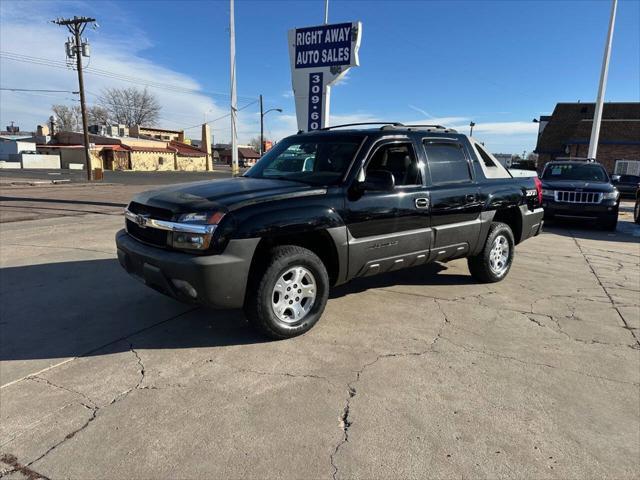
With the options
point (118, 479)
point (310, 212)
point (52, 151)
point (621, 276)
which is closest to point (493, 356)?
point (310, 212)

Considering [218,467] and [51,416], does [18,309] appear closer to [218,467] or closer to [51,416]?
[51,416]

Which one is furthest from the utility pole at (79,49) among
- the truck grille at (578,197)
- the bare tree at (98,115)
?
the bare tree at (98,115)

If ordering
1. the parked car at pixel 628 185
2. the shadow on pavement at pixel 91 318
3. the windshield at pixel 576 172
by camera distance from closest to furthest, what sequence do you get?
the shadow on pavement at pixel 91 318 → the windshield at pixel 576 172 → the parked car at pixel 628 185

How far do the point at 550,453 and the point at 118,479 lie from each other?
2323 mm

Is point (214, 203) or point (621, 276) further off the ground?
point (214, 203)

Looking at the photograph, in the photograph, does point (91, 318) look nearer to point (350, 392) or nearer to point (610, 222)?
point (350, 392)

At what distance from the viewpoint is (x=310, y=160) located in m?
4.65

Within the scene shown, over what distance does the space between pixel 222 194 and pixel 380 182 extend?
4.60 feet

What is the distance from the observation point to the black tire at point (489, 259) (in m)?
5.57

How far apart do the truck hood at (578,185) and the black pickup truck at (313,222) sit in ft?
20.8

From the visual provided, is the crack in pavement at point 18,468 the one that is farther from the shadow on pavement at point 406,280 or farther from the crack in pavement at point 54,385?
the shadow on pavement at point 406,280

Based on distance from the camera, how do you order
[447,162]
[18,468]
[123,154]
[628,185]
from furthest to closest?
[123,154], [628,185], [447,162], [18,468]

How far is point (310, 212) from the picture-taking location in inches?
149

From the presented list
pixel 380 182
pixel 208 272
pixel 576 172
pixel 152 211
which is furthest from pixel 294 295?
pixel 576 172
